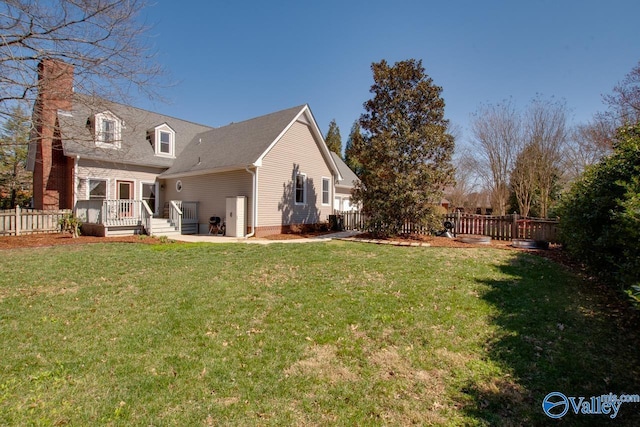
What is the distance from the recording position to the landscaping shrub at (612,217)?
391cm

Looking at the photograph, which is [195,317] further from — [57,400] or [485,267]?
[485,267]

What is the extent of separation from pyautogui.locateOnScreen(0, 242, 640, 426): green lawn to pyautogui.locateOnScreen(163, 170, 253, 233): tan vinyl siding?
8.32m

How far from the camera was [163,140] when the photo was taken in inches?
751

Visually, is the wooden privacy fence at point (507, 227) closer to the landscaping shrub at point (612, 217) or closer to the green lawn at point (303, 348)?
the landscaping shrub at point (612, 217)

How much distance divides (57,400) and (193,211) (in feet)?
47.7

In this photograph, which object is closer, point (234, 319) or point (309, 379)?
point (309, 379)

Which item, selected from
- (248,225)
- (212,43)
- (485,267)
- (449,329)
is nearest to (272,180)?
(248,225)

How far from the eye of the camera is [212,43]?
13203 mm

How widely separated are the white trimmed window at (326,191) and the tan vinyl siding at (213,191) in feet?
17.5

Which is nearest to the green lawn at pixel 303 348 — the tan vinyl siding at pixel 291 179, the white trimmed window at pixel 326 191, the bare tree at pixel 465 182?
the tan vinyl siding at pixel 291 179

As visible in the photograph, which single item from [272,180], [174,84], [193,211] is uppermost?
[174,84]

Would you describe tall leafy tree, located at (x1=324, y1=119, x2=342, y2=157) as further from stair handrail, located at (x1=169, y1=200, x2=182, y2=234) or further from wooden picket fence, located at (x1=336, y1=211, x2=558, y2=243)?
wooden picket fence, located at (x1=336, y1=211, x2=558, y2=243)

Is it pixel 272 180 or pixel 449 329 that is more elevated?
pixel 272 180

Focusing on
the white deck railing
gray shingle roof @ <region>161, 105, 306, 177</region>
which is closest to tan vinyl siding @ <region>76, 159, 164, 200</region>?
gray shingle roof @ <region>161, 105, 306, 177</region>
